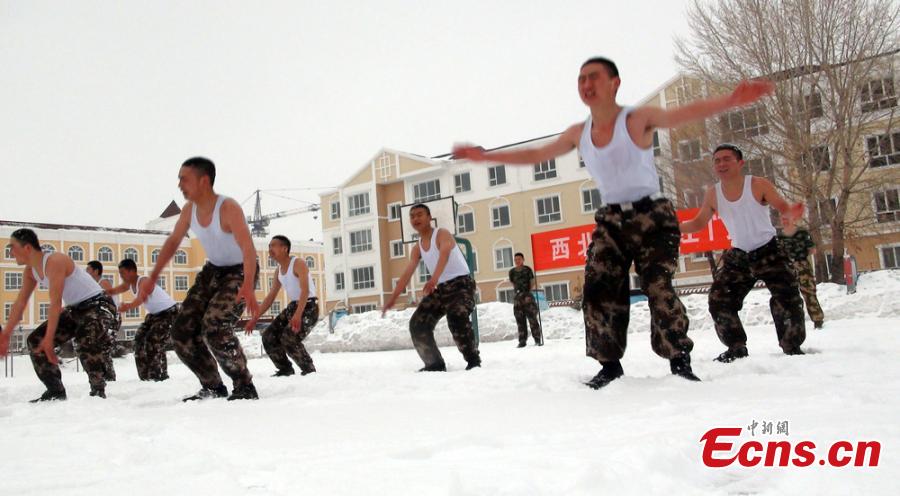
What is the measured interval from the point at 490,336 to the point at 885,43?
1443cm

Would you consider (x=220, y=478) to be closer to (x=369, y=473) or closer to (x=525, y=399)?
(x=369, y=473)

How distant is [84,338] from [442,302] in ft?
11.0

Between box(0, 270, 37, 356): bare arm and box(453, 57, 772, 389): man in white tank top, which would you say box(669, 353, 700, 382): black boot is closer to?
box(453, 57, 772, 389): man in white tank top

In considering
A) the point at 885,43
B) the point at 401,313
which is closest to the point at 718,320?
the point at 401,313

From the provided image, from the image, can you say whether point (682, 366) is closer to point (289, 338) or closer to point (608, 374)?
point (608, 374)

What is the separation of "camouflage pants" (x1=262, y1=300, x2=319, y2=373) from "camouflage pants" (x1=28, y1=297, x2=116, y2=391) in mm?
1929

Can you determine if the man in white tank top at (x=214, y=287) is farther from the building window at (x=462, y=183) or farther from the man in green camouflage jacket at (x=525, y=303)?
the building window at (x=462, y=183)

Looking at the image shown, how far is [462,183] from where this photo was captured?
1716 inches

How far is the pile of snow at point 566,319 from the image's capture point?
13883 mm

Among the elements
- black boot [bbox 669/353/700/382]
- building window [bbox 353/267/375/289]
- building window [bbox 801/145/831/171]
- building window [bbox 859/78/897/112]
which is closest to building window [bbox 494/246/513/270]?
building window [bbox 353/267/375/289]

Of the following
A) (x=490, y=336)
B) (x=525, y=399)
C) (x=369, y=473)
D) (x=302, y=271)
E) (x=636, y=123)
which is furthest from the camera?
(x=490, y=336)

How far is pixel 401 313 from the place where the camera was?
18.7 m

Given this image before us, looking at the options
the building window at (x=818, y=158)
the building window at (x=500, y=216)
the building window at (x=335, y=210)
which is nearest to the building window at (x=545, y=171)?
the building window at (x=500, y=216)

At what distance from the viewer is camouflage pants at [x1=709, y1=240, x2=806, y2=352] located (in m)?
5.31
